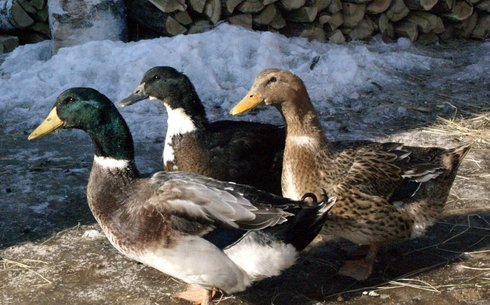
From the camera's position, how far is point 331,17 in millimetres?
8055

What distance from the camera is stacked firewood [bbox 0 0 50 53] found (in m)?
8.23

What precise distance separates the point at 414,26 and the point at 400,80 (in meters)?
1.15

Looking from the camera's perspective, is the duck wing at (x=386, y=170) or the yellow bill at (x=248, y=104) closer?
the duck wing at (x=386, y=170)

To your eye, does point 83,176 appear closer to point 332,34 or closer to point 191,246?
point 191,246

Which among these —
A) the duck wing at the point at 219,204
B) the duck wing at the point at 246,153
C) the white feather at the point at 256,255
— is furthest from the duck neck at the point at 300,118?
the white feather at the point at 256,255

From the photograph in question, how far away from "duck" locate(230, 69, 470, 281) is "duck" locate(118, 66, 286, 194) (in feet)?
1.08

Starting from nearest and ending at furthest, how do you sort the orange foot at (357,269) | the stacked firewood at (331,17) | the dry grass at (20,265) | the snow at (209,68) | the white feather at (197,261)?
the white feather at (197,261) → the orange foot at (357,269) → the dry grass at (20,265) → the snow at (209,68) → the stacked firewood at (331,17)

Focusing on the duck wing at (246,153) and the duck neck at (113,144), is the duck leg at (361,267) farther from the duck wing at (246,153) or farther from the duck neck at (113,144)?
the duck neck at (113,144)

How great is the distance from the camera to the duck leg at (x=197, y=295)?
4.17 metres

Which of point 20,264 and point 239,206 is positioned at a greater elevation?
point 239,206

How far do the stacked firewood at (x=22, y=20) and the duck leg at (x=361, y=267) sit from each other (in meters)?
4.98

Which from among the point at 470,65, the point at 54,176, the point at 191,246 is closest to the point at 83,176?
the point at 54,176

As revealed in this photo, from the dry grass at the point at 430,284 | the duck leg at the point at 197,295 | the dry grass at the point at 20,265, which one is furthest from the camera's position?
the dry grass at the point at 20,265

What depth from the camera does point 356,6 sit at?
812 cm
